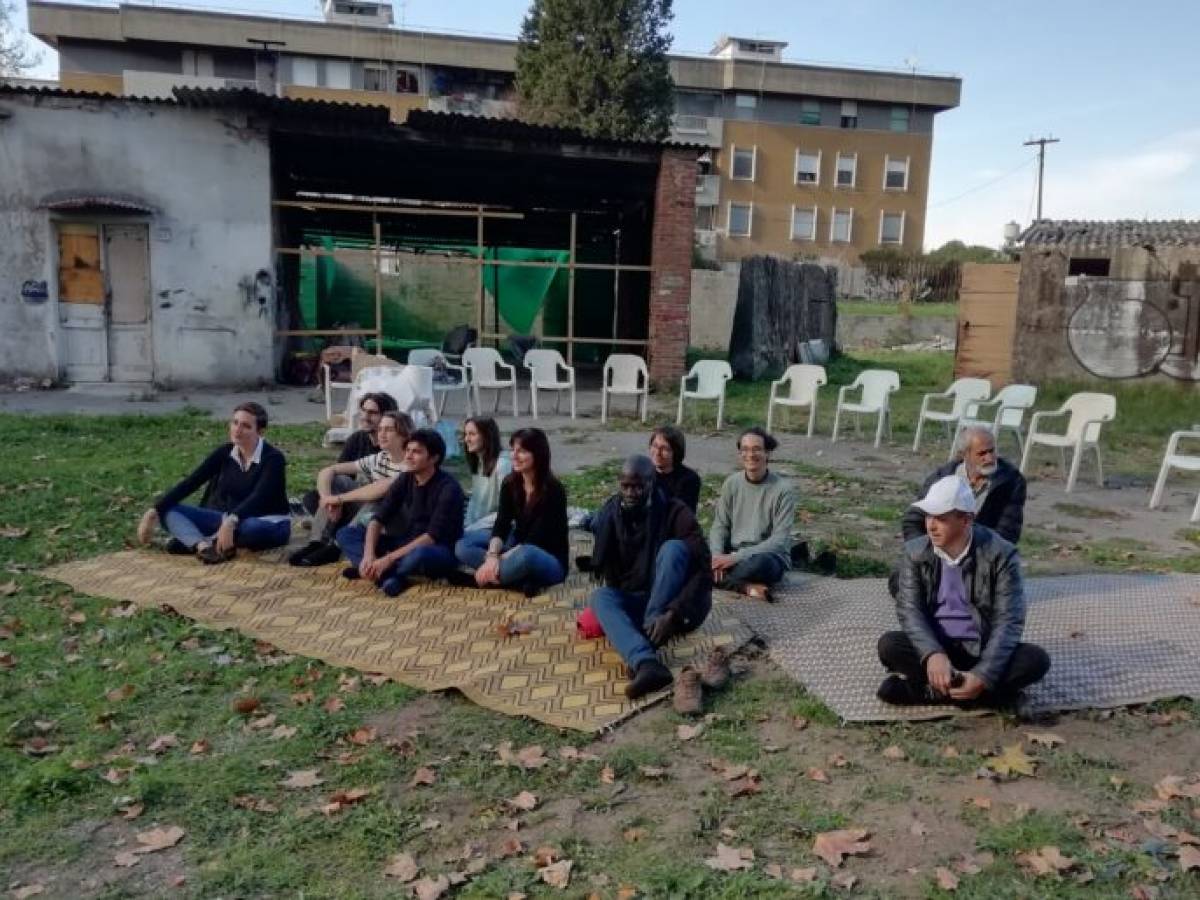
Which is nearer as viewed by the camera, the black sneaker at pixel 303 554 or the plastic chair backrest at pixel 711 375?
the black sneaker at pixel 303 554

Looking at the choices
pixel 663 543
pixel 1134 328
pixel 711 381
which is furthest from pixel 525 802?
pixel 1134 328

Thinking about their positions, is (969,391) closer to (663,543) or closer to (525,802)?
(663,543)

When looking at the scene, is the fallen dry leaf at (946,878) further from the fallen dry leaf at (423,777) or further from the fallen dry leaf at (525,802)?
the fallen dry leaf at (423,777)

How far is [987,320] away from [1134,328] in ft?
8.07

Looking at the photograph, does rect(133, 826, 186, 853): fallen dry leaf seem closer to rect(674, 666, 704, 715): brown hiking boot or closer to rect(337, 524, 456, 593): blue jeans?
rect(674, 666, 704, 715): brown hiking boot

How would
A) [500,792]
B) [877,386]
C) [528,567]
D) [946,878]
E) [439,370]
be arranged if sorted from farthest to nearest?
[439,370] < [877,386] < [528,567] < [500,792] < [946,878]

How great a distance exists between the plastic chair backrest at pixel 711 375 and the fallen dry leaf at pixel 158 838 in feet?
33.6

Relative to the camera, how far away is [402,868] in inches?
130

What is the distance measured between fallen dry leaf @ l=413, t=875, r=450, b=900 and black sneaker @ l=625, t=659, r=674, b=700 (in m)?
1.49

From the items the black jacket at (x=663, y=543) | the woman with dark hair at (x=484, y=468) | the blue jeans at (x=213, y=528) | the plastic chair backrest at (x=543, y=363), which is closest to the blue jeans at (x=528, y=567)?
the woman with dark hair at (x=484, y=468)

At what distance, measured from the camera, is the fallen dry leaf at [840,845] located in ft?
10.9

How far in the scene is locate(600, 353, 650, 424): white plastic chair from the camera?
13320 mm

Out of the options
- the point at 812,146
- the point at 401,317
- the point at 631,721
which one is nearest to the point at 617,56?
the point at 401,317

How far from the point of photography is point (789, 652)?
504 cm
